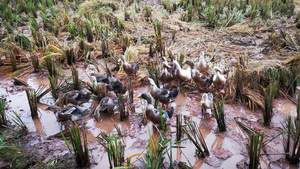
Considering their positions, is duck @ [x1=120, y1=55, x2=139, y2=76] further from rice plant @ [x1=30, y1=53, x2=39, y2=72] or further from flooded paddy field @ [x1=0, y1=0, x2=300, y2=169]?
rice plant @ [x1=30, y1=53, x2=39, y2=72]

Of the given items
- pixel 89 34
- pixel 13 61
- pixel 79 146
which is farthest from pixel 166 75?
pixel 89 34

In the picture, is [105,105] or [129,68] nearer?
[105,105]

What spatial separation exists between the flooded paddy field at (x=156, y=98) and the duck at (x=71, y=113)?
0.01 metres

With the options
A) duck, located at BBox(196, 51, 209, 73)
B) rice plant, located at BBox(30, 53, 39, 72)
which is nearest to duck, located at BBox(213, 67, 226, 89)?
duck, located at BBox(196, 51, 209, 73)

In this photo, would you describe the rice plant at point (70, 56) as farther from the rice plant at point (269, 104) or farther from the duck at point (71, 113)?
the rice plant at point (269, 104)

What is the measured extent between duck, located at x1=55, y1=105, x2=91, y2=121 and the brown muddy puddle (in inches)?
8.8

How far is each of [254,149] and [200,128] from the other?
1012 millimetres

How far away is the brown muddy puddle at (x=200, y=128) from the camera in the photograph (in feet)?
8.72

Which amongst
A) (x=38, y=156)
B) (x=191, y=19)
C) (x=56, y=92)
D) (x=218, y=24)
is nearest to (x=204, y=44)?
(x=218, y=24)

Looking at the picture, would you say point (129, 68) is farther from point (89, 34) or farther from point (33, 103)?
point (89, 34)

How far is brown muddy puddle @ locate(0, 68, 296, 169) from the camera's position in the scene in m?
2.66

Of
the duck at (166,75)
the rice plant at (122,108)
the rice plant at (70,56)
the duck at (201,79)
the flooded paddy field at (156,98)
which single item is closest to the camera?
the flooded paddy field at (156,98)

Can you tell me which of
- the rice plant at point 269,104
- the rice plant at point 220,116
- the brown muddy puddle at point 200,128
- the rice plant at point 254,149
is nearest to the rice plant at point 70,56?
the brown muddy puddle at point 200,128

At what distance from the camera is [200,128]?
3.22 meters
